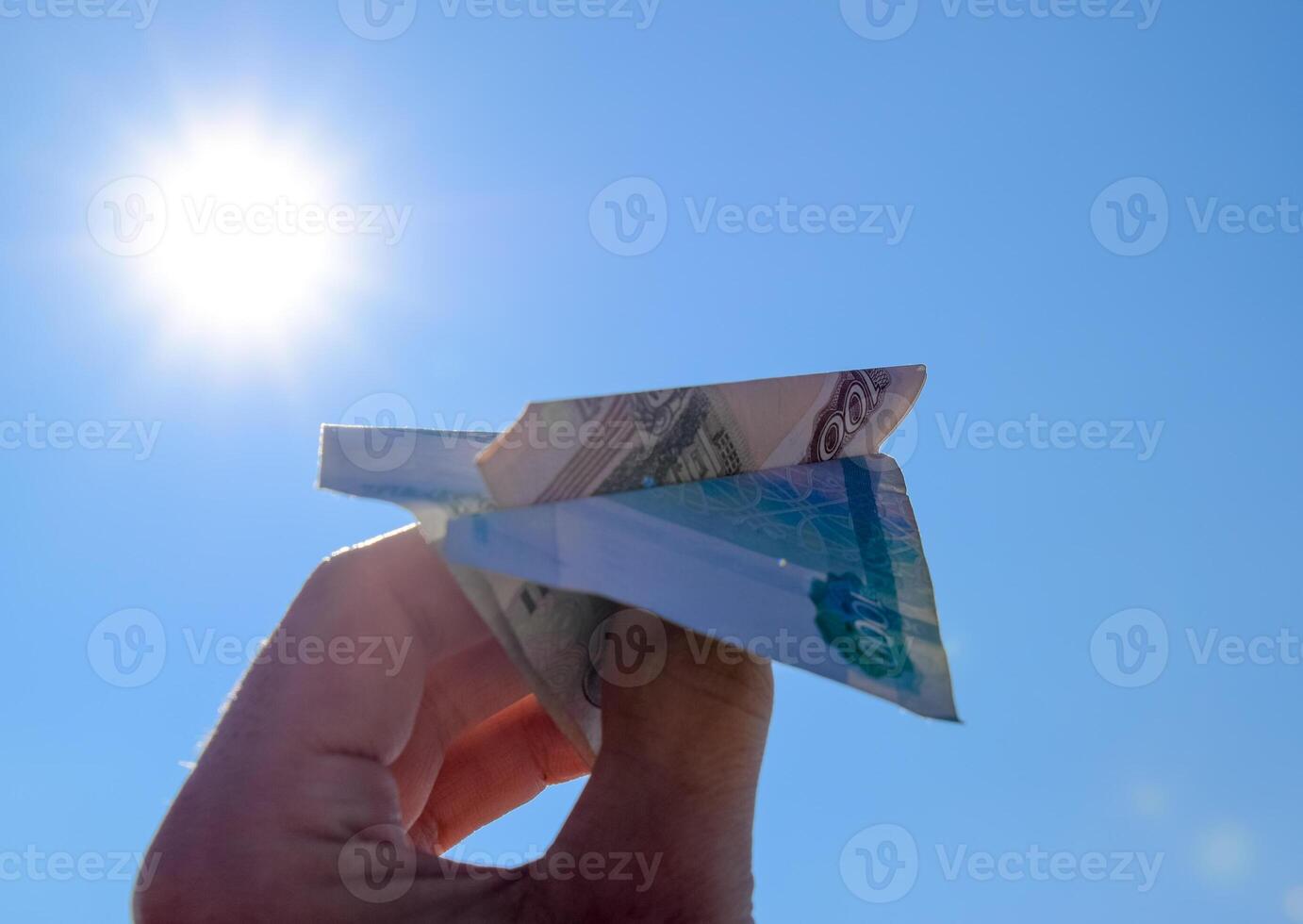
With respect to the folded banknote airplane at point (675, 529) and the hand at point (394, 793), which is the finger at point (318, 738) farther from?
the folded banknote airplane at point (675, 529)

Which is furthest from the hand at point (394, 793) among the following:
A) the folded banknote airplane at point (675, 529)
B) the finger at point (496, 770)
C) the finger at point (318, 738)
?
the finger at point (496, 770)

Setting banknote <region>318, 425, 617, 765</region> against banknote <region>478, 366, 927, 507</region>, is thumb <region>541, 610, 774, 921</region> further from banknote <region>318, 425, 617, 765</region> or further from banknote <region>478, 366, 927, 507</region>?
banknote <region>478, 366, 927, 507</region>

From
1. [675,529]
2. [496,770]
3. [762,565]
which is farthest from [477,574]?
[496,770]

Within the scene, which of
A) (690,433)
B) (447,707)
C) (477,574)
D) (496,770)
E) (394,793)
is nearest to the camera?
(477,574)

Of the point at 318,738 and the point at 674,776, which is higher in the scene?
the point at 318,738

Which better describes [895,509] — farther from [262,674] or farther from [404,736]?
[262,674]

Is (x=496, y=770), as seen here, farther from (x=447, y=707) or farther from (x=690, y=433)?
(x=690, y=433)

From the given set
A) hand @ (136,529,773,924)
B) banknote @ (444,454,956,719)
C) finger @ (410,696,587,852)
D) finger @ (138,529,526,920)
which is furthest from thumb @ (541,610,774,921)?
finger @ (410,696,587,852)

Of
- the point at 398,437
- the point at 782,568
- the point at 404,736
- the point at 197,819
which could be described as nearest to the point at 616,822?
the point at 404,736
